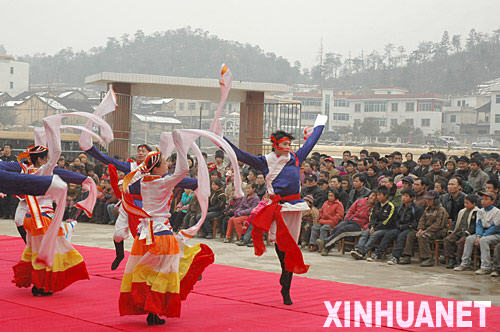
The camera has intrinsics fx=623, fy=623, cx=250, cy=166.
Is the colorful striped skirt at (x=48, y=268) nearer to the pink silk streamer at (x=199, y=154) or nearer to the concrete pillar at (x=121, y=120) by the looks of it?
the pink silk streamer at (x=199, y=154)

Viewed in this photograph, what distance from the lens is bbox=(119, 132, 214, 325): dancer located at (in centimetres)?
457

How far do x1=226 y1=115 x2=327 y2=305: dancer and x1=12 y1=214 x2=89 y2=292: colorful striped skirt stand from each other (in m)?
1.66

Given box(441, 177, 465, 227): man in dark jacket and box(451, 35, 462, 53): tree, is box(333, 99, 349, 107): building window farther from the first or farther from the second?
box(441, 177, 465, 227): man in dark jacket

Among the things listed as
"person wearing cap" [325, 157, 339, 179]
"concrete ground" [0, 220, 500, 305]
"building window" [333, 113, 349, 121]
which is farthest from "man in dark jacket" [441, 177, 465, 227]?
"building window" [333, 113, 349, 121]

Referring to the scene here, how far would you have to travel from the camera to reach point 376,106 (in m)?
50.4

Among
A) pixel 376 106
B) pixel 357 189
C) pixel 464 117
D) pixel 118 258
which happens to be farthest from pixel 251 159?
pixel 464 117

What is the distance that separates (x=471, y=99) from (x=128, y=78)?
143 feet

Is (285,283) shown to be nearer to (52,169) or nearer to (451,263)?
(52,169)

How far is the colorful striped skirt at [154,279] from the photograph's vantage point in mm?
4562

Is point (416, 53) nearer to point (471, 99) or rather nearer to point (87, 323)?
point (471, 99)

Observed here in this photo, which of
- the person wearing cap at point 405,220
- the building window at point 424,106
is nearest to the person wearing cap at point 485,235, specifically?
the person wearing cap at point 405,220

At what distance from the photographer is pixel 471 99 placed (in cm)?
5359

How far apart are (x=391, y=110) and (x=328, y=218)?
42.0 m

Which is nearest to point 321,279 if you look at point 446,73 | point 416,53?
point 446,73
